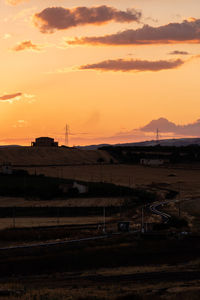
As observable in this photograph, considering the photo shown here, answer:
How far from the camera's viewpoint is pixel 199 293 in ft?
92.1

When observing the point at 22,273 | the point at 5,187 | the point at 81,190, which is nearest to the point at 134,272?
the point at 22,273

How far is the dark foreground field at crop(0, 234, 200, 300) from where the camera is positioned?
2904cm

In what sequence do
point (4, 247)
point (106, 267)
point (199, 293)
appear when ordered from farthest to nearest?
point (4, 247)
point (106, 267)
point (199, 293)

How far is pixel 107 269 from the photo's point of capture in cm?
3712

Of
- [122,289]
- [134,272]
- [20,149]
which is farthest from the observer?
[20,149]

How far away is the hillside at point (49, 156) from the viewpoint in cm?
15062

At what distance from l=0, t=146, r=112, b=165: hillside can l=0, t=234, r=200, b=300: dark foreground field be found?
105580 millimetres

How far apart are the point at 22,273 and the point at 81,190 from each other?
39517 mm

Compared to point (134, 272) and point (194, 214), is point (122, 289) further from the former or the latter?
point (194, 214)

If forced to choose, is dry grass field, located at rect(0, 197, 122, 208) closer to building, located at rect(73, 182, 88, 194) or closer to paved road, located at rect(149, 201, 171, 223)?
building, located at rect(73, 182, 88, 194)

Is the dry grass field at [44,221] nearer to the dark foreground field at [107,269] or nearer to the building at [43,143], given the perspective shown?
the dark foreground field at [107,269]

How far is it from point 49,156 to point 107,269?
408ft

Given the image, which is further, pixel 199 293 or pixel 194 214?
pixel 194 214

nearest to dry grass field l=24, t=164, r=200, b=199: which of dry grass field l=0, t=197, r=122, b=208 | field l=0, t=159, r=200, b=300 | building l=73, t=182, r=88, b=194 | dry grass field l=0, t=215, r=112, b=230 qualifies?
dry grass field l=0, t=197, r=122, b=208
